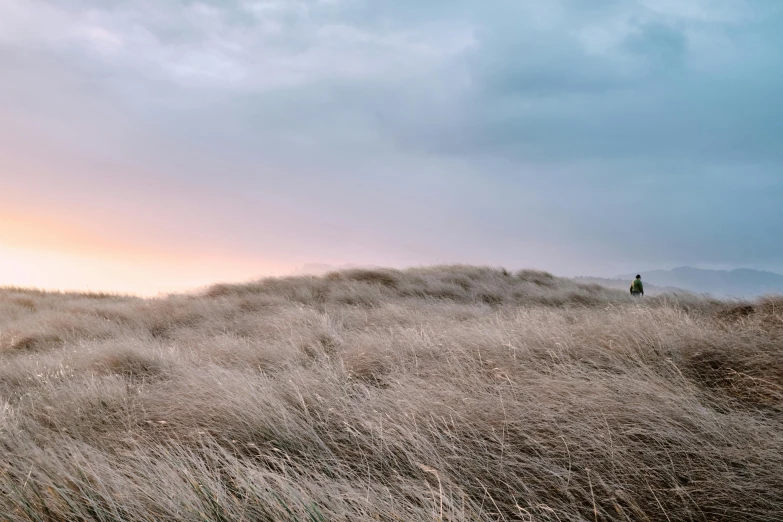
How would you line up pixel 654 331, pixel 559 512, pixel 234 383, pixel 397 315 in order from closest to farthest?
pixel 559 512, pixel 234 383, pixel 654 331, pixel 397 315

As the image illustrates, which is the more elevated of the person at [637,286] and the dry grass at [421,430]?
the person at [637,286]

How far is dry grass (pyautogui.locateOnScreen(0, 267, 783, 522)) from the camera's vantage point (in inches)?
80.1

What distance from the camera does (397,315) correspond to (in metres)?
7.82

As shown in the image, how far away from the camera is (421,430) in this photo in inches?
105

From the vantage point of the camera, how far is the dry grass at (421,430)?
2.04m

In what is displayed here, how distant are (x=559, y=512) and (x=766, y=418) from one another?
59.3 inches

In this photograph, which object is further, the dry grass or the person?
the person

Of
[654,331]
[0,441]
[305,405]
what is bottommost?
[0,441]

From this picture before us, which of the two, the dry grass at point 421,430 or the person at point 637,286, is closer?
the dry grass at point 421,430

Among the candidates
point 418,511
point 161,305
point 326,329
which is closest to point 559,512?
point 418,511

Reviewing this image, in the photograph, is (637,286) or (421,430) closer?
(421,430)

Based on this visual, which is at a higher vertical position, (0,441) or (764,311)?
(764,311)

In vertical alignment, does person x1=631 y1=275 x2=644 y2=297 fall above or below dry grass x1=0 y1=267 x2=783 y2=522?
above

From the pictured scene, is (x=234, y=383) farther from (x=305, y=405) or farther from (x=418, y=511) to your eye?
(x=418, y=511)
